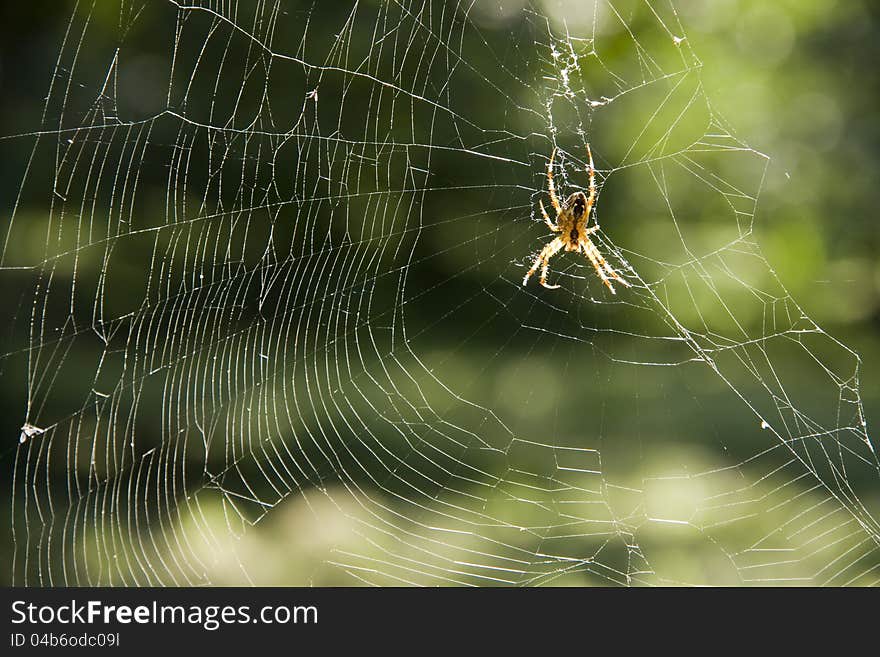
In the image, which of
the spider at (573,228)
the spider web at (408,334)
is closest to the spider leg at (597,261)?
the spider at (573,228)

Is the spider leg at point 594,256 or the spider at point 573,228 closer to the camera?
the spider at point 573,228

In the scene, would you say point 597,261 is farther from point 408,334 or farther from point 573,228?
point 408,334

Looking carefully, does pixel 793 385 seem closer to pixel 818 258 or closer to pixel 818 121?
pixel 818 258

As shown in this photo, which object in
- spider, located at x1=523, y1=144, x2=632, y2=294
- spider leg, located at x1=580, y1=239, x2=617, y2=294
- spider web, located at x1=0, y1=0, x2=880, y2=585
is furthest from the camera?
spider web, located at x1=0, y1=0, x2=880, y2=585

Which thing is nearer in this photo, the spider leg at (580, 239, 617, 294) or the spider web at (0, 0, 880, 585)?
the spider leg at (580, 239, 617, 294)

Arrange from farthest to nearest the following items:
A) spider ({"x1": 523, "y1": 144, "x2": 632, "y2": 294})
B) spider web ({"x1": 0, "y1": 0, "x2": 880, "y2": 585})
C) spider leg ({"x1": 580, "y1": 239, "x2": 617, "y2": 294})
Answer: spider web ({"x1": 0, "y1": 0, "x2": 880, "y2": 585})
spider leg ({"x1": 580, "y1": 239, "x2": 617, "y2": 294})
spider ({"x1": 523, "y1": 144, "x2": 632, "y2": 294})

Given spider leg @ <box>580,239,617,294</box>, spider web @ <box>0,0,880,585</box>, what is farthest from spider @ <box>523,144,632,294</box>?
spider web @ <box>0,0,880,585</box>

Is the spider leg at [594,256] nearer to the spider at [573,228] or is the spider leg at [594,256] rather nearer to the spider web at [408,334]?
the spider at [573,228]

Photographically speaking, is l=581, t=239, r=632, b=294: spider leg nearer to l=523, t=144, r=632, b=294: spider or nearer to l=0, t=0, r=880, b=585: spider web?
l=523, t=144, r=632, b=294: spider
